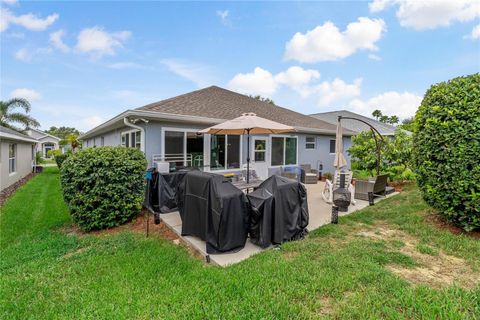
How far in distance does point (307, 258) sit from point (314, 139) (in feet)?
32.1

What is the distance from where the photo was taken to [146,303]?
2.50 metres

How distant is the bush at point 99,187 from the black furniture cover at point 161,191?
0.53m

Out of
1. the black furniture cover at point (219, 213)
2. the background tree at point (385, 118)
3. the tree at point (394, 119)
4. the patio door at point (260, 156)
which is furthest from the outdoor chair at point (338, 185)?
the tree at point (394, 119)

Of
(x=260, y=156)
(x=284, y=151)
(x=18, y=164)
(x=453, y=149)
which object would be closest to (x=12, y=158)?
(x=18, y=164)

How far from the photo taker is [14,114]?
2219 cm

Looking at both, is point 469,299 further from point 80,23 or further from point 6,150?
point 6,150

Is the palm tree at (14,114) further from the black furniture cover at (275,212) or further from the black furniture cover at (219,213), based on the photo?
the black furniture cover at (275,212)

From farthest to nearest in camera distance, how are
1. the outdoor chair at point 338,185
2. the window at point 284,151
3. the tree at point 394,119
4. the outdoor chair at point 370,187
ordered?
the tree at point 394,119 → the window at point 284,151 → the outdoor chair at point 370,187 → the outdoor chair at point 338,185

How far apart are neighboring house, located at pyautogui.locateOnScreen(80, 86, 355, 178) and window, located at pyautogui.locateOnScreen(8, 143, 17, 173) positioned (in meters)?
5.43

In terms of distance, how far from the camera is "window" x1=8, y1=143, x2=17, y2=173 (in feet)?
40.7

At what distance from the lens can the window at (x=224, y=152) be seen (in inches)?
326

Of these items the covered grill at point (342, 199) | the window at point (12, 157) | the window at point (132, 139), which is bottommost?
the covered grill at point (342, 199)

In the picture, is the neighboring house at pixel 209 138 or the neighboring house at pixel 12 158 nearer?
the neighboring house at pixel 209 138

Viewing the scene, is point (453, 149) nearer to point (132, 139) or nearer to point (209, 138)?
point (209, 138)
